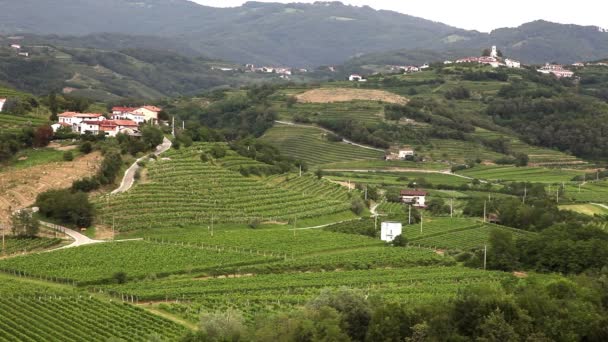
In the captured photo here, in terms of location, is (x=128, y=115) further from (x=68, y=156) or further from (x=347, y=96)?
(x=347, y=96)

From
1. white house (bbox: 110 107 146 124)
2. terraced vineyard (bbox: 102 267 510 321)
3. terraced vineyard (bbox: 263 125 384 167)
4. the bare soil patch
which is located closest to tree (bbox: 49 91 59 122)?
white house (bbox: 110 107 146 124)

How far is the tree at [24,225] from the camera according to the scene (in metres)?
49.0

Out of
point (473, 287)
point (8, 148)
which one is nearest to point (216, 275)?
point (473, 287)

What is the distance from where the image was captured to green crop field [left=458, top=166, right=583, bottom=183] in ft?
307

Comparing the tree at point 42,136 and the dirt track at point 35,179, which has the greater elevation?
the tree at point 42,136

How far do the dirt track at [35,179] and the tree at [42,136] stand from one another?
193 inches

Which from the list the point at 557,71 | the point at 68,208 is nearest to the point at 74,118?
the point at 68,208

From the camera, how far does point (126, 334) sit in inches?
1300

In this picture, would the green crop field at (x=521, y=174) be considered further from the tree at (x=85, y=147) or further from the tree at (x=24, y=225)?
the tree at (x=24, y=225)

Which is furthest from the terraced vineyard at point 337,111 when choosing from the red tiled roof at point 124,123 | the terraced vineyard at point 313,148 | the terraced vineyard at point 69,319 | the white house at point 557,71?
the terraced vineyard at point 69,319

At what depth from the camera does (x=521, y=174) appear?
9731cm

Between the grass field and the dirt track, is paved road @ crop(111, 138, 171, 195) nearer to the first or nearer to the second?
the dirt track

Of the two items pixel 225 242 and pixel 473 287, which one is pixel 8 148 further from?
pixel 473 287

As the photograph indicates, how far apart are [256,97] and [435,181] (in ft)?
161
